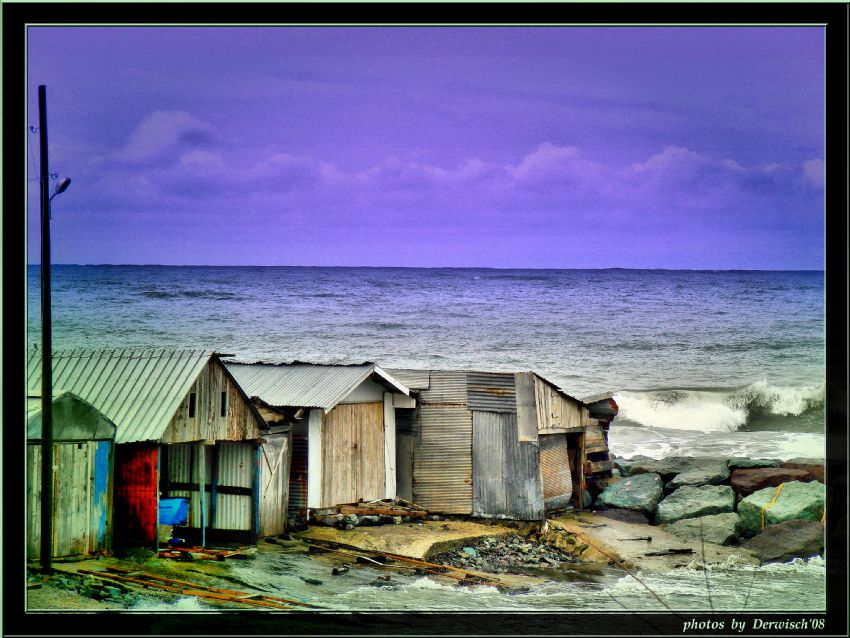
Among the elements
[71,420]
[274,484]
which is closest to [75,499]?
[71,420]

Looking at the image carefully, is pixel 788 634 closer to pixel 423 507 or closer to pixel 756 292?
pixel 423 507

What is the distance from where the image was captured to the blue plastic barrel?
15016mm

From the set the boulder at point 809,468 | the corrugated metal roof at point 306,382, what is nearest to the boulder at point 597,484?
the boulder at point 809,468

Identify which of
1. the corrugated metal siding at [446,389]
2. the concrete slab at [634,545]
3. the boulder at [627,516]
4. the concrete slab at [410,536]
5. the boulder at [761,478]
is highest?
the corrugated metal siding at [446,389]

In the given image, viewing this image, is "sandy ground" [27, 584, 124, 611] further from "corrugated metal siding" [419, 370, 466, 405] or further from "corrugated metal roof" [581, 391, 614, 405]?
"corrugated metal roof" [581, 391, 614, 405]

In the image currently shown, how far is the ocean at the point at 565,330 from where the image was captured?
24.7 meters

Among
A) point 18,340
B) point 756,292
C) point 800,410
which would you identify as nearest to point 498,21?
point 18,340

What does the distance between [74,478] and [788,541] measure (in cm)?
1214

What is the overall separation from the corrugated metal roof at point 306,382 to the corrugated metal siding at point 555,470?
10.8 ft

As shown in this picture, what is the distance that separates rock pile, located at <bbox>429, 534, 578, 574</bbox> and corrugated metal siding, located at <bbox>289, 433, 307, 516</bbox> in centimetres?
293

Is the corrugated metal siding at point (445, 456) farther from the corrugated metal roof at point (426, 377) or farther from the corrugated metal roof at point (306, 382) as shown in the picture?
the corrugated metal roof at point (306, 382)

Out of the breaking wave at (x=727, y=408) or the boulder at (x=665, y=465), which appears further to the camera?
the breaking wave at (x=727, y=408)

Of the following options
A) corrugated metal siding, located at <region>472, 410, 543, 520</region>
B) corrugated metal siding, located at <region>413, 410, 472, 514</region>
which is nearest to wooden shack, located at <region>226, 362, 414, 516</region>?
corrugated metal siding, located at <region>413, 410, 472, 514</region>

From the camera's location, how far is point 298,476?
17047 millimetres
